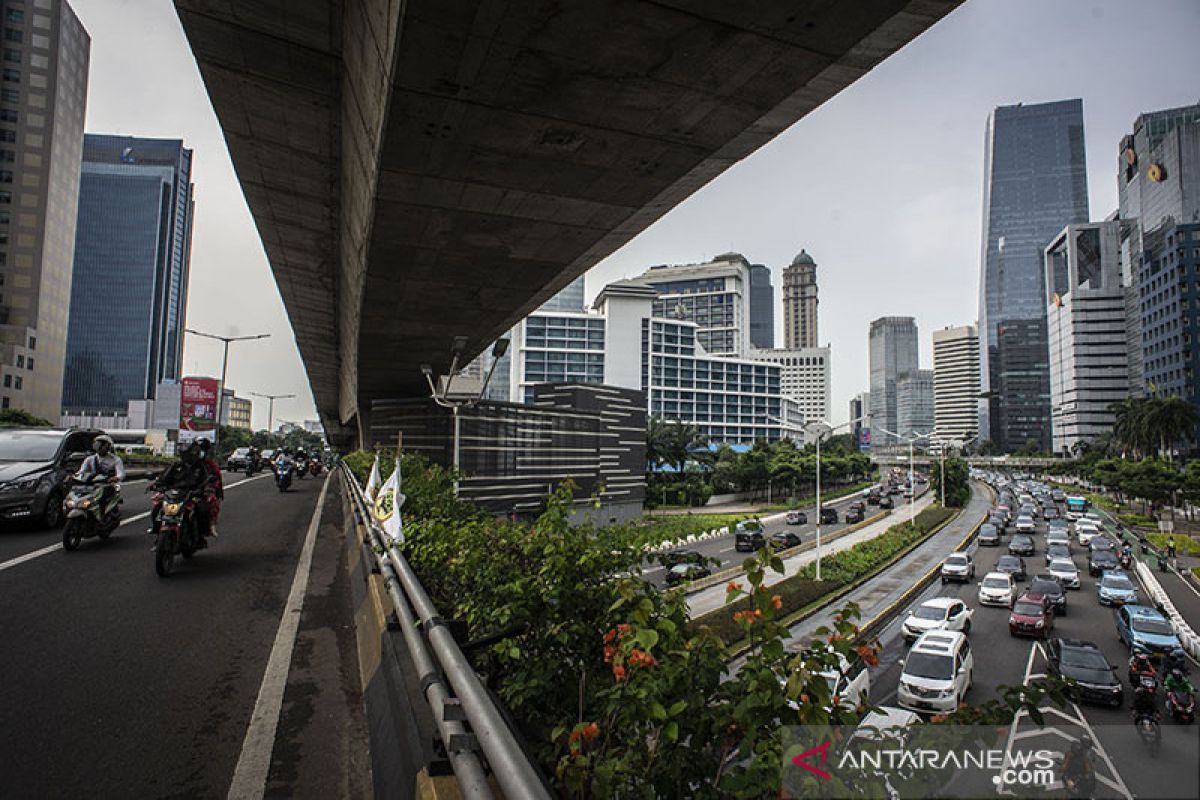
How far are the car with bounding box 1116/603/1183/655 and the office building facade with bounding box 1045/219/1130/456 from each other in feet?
422

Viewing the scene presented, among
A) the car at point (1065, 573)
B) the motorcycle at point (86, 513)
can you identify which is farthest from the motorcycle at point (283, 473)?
the car at point (1065, 573)

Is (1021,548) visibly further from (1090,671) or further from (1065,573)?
(1090,671)

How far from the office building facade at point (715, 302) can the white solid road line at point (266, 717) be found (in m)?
169

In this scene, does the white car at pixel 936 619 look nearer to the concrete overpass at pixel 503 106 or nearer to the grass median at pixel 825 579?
the grass median at pixel 825 579

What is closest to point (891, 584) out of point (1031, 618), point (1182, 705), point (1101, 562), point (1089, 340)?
point (1031, 618)

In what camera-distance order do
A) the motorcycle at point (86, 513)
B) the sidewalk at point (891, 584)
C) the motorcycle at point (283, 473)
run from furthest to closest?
the motorcycle at point (283, 473), the sidewalk at point (891, 584), the motorcycle at point (86, 513)

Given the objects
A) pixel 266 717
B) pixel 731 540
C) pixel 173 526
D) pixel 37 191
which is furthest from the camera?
pixel 37 191

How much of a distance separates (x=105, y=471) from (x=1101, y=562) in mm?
40216

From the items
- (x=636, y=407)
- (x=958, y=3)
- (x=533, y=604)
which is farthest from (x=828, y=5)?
(x=636, y=407)

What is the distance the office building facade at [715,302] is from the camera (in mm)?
175375

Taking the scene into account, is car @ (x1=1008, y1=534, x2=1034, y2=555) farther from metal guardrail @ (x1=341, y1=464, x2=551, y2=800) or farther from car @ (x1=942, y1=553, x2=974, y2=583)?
metal guardrail @ (x1=341, y1=464, x2=551, y2=800)

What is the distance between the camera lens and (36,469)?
1095cm

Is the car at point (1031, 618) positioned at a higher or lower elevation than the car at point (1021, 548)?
higher

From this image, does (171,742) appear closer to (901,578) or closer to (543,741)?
(543,741)
